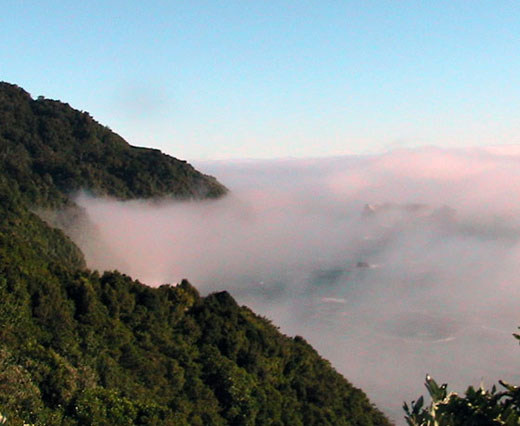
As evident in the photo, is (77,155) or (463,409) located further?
(77,155)

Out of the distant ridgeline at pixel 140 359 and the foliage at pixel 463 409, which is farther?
the distant ridgeline at pixel 140 359

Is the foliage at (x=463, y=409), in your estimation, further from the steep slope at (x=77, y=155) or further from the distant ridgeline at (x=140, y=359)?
the steep slope at (x=77, y=155)

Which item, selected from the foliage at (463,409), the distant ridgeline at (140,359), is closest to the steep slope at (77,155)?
the distant ridgeline at (140,359)

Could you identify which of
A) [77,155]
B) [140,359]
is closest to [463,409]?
[140,359]

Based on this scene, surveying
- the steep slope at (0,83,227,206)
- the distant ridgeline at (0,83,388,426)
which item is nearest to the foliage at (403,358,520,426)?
the distant ridgeline at (0,83,388,426)

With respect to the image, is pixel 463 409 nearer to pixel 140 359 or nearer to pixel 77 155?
pixel 140 359

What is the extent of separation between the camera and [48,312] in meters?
23.8

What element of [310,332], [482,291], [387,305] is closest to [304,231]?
[482,291]

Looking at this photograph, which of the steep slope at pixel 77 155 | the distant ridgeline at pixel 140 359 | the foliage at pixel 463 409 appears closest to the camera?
the foliage at pixel 463 409

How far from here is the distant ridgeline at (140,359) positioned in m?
18.6

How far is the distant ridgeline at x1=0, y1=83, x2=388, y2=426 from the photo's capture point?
18.6 m

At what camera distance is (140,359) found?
25.4 m

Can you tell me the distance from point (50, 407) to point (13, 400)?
156 cm

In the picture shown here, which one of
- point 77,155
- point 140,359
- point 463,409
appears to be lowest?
point 463,409
